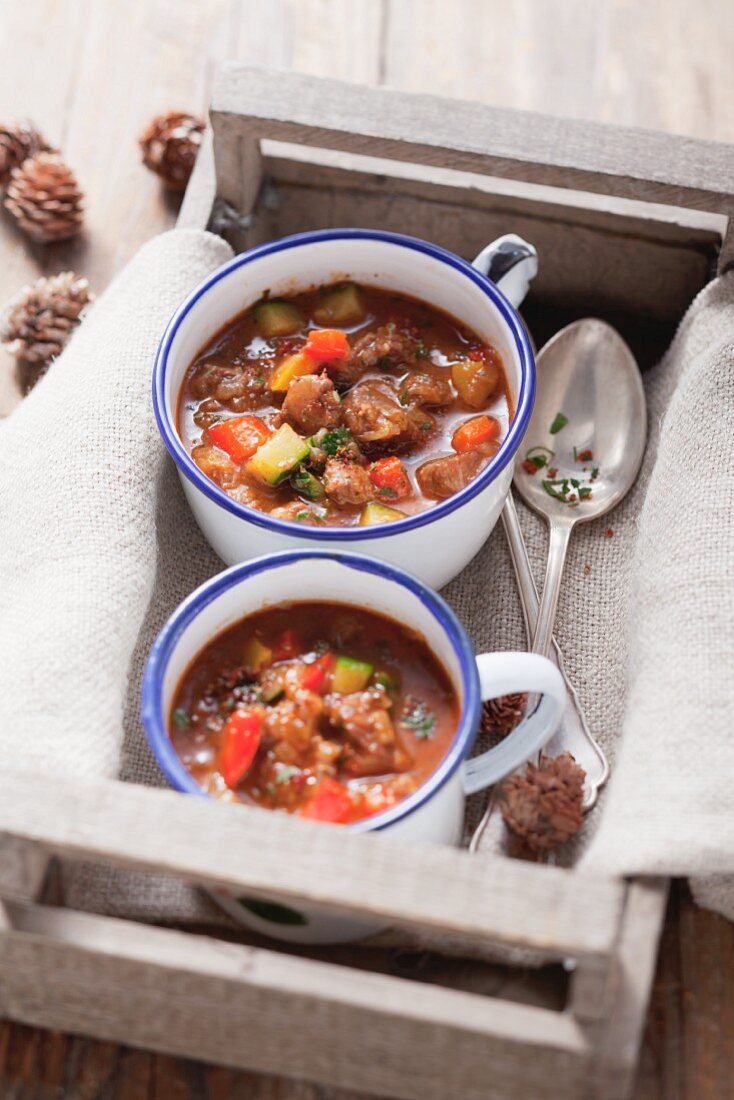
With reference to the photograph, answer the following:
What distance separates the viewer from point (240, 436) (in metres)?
2.10

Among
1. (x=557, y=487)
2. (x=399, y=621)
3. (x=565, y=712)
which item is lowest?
(x=565, y=712)

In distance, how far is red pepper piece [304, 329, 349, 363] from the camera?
86.7 inches

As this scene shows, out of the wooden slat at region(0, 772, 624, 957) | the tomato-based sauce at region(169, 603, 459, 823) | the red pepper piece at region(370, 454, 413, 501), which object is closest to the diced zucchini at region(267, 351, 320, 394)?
the red pepper piece at region(370, 454, 413, 501)

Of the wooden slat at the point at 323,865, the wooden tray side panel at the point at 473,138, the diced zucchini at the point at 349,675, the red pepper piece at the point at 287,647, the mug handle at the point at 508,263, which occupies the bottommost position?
the red pepper piece at the point at 287,647

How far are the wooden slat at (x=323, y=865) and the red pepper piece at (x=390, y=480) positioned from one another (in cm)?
64

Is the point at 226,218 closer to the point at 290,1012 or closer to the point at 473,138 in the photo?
the point at 473,138

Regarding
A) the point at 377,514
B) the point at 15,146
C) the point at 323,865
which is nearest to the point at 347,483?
the point at 377,514

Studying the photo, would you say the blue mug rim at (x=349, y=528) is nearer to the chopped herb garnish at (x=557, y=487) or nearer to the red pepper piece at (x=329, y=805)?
the chopped herb garnish at (x=557, y=487)

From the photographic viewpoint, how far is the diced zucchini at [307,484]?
2029mm

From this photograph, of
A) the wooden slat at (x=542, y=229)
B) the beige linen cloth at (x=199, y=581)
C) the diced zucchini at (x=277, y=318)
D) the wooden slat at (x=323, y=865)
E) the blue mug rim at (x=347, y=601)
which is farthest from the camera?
the wooden slat at (x=542, y=229)

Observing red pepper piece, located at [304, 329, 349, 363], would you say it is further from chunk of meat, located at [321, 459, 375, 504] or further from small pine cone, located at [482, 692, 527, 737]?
small pine cone, located at [482, 692, 527, 737]

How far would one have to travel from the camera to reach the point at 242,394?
2166 mm

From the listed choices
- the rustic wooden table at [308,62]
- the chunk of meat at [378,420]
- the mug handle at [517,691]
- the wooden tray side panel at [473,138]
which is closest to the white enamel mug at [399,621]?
the mug handle at [517,691]

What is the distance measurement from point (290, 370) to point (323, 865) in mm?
919
